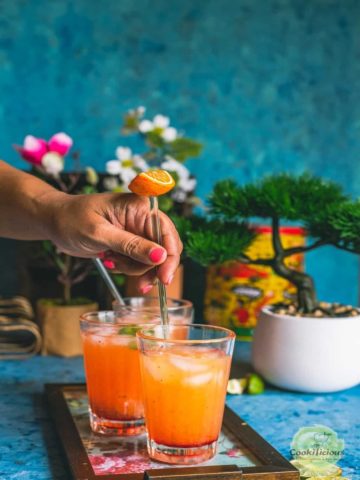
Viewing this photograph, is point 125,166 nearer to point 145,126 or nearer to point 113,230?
point 145,126

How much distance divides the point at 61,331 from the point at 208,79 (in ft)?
3.47

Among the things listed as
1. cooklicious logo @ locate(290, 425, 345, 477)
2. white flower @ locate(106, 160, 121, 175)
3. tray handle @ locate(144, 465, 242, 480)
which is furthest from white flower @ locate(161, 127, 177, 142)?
tray handle @ locate(144, 465, 242, 480)

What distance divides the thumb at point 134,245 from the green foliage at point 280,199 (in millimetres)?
421

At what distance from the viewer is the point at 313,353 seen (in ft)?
4.24

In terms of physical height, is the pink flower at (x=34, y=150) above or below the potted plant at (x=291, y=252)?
above

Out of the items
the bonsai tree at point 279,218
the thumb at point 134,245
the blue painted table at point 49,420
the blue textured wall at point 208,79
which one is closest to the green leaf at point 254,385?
the blue painted table at point 49,420

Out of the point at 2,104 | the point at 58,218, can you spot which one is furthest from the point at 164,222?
the point at 2,104

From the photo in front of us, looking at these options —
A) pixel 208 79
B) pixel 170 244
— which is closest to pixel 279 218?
pixel 170 244

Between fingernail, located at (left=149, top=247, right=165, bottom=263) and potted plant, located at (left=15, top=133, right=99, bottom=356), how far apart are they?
708 mm

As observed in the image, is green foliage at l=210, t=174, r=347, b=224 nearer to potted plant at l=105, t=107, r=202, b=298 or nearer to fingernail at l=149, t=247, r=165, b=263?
potted plant at l=105, t=107, r=202, b=298

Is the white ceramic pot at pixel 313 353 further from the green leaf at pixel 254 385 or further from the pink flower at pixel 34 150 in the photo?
the pink flower at pixel 34 150

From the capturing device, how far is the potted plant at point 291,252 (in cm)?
129

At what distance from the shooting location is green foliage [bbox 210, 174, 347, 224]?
134 cm

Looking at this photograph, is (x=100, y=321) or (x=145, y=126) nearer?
(x=100, y=321)
